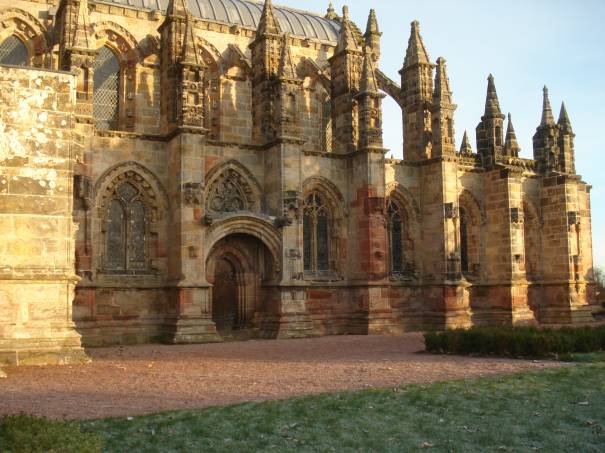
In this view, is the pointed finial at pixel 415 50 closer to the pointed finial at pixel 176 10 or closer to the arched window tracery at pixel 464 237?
the arched window tracery at pixel 464 237

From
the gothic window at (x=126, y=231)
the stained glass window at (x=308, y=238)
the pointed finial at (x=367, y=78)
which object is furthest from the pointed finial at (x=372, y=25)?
the gothic window at (x=126, y=231)

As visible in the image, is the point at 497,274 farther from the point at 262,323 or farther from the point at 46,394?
the point at 46,394

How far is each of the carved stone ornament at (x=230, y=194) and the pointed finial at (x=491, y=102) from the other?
11.5 meters

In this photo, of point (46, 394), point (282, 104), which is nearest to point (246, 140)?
point (282, 104)

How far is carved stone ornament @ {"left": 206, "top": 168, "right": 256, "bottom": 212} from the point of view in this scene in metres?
23.8

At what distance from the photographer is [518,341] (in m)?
15.7

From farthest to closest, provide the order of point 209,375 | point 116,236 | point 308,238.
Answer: point 308,238
point 116,236
point 209,375

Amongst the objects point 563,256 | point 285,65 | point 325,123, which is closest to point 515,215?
point 563,256

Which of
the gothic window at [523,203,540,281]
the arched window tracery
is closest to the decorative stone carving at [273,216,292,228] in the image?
the arched window tracery

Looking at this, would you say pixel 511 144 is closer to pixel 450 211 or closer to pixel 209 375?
pixel 450 211

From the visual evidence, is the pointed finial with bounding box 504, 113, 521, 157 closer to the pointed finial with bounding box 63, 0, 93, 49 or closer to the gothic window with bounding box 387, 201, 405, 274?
the gothic window with bounding box 387, 201, 405, 274

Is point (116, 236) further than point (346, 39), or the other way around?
point (346, 39)

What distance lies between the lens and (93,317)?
68.1 feet

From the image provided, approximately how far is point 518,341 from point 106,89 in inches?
706
